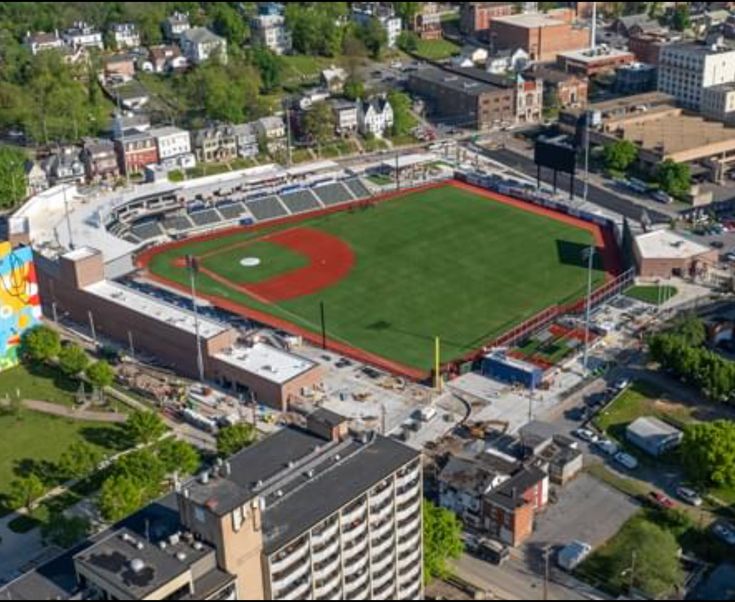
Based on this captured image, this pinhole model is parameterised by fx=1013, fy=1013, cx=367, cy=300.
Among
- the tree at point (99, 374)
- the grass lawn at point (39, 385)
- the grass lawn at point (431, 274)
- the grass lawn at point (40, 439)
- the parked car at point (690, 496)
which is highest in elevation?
the tree at point (99, 374)

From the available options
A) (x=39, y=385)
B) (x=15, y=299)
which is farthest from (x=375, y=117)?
(x=39, y=385)

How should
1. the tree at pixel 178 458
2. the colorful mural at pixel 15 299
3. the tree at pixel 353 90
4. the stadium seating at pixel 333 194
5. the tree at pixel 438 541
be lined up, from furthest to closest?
the tree at pixel 353 90
the stadium seating at pixel 333 194
the colorful mural at pixel 15 299
the tree at pixel 178 458
the tree at pixel 438 541

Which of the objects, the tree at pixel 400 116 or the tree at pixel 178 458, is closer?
the tree at pixel 178 458

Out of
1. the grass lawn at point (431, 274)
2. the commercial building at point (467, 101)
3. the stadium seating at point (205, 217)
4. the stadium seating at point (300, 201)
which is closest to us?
the grass lawn at point (431, 274)

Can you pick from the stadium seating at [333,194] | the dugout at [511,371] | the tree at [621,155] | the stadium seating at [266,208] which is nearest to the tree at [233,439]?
the dugout at [511,371]

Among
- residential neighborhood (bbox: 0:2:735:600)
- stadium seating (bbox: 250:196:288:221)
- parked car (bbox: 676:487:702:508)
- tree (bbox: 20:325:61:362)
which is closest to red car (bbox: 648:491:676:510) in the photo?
residential neighborhood (bbox: 0:2:735:600)

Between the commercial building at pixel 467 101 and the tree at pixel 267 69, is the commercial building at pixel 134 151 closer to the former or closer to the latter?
the tree at pixel 267 69

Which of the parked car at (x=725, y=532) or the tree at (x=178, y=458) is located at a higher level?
the tree at (x=178, y=458)
